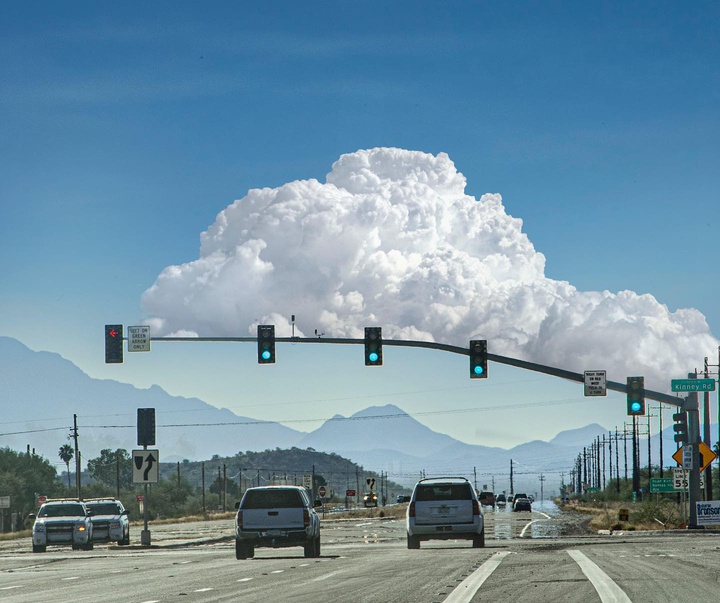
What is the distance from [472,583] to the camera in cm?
1973

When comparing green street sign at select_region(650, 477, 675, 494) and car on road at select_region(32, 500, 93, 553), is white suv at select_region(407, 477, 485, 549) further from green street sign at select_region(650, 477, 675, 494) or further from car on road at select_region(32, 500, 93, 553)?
Answer: green street sign at select_region(650, 477, 675, 494)

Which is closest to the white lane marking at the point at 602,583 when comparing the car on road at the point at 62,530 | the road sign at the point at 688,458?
the road sign at the point at 688,458

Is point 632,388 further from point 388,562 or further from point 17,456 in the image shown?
point 17,456

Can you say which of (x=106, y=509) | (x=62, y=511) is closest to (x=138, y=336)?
(x=62, y=511)

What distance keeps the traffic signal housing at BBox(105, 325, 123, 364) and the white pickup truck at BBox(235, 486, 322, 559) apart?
723 centimetres

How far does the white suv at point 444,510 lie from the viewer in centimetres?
3209

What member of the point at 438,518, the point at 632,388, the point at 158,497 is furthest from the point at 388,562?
the point at 158,497

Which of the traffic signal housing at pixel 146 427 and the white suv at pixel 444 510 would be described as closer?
the white suv at pixel 444 510

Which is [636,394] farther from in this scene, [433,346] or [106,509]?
[106,509]

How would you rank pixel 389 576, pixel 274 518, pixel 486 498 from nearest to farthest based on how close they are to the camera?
1. pixel 389 576
2. pixel 274 518
3. pixel 486 498

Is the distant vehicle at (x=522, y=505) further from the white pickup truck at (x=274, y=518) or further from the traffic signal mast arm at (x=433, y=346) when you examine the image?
the white pickup truck at (x=274, y=518)

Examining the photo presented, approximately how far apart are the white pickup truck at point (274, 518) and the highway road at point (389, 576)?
22.7 inches

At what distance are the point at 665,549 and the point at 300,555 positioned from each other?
957cm

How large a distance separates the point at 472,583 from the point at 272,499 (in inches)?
397
